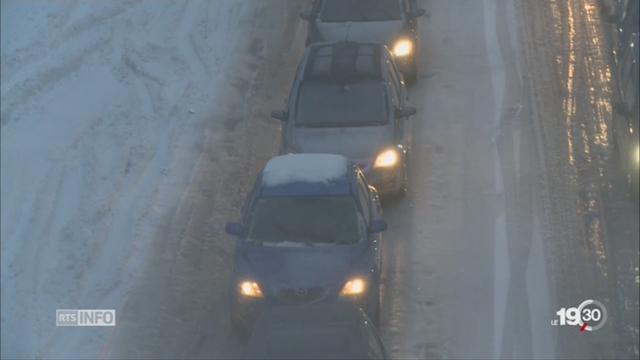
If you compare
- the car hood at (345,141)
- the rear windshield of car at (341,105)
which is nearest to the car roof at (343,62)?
the rear windshield of car at (341,105)

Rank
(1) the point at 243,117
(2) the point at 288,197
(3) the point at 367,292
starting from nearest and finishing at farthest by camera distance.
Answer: (3) the point at 367,292 < (2) the point at 288,197 < (1) the point at 243,117

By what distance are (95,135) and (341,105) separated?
445cm

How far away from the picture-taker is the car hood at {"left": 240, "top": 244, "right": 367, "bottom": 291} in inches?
579

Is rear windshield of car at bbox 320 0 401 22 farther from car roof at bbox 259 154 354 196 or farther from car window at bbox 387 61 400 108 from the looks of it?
car roof at bbox 259 154 354 196

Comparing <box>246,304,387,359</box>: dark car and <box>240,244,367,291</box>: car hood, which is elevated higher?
<box>240,244,367,291</box>: car hood

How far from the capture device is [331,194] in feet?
51.9

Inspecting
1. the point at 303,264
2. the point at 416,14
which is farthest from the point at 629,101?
the point at 303,264

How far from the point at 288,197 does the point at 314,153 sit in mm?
2182

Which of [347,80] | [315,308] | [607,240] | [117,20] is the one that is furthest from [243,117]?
[315,308]

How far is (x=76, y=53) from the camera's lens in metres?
23.2

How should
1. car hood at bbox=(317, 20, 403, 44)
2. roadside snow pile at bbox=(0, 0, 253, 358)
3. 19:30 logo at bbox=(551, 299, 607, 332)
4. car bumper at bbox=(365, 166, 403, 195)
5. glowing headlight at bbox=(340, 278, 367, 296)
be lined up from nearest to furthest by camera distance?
glowing headlight at bbox=(340, 278, 367, 296), 19:30 logo at bbox=(551, 299, 607, 332), roadside snow pile at bbox=(0, 0, 253, 358), car bumper at bbox=(365, 166, 403, 195), car hood at bbox=(317, 20, 403, 44)

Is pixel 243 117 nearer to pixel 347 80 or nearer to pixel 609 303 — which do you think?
pixel 347 80

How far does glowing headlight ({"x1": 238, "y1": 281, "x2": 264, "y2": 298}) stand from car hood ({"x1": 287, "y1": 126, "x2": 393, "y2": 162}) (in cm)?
364

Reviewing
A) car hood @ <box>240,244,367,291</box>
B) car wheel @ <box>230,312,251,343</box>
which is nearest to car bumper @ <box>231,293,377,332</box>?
car wheel @ <box>230,312,251,343</box>
